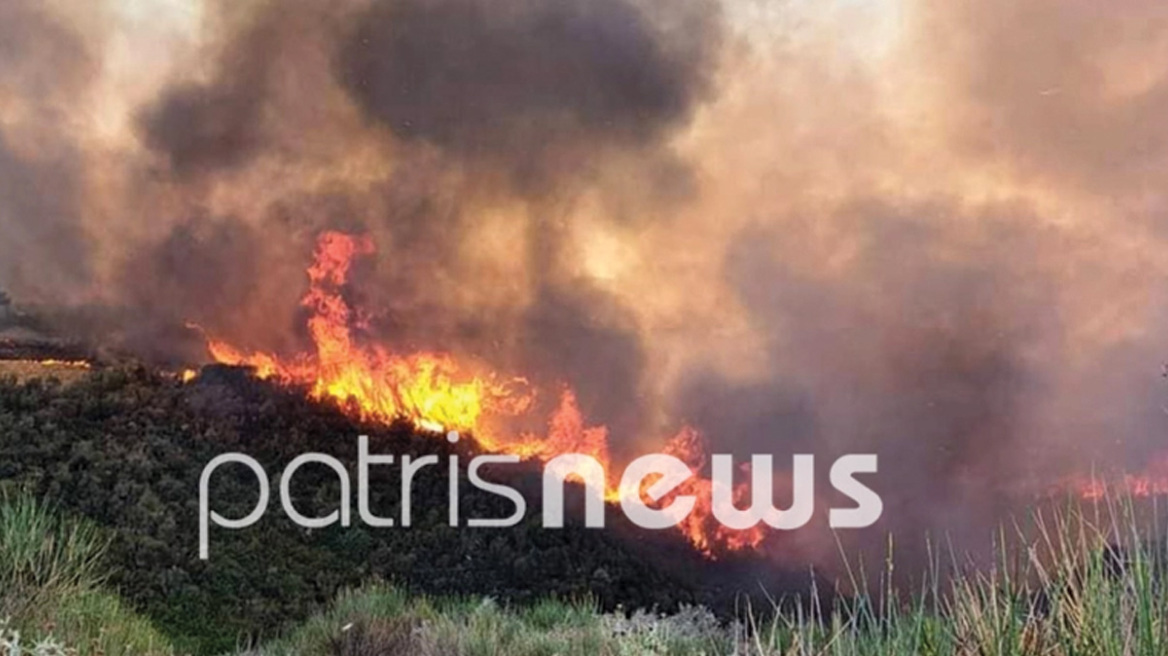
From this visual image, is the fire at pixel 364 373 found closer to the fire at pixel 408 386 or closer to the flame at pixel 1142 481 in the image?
the fire at pixel 408 386

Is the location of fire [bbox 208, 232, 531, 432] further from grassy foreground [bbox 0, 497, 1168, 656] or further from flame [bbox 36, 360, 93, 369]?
grassy foreground [bbox 0, 497, 1168, 656]

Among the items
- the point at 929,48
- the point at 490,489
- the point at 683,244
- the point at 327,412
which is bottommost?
the point at 490,489

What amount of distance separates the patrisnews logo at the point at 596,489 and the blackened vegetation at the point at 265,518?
0.18 feet

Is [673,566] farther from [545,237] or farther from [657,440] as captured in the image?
[545,237]

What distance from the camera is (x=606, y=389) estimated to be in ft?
23.3

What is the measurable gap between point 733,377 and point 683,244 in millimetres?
902

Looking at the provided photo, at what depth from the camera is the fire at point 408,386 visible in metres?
7.11

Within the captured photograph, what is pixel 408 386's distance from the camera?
23.9ft

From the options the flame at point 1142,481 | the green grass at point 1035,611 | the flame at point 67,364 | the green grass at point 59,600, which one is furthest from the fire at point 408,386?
the green grass at point 1035,611

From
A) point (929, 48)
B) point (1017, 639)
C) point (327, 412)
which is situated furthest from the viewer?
point (327, 412)

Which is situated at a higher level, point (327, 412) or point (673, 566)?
point (327, 412)

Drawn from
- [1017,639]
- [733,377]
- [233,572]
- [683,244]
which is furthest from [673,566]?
[1017,639]

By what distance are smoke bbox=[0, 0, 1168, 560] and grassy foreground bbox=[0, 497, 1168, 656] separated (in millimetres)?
1370

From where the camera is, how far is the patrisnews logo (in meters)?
6.84
